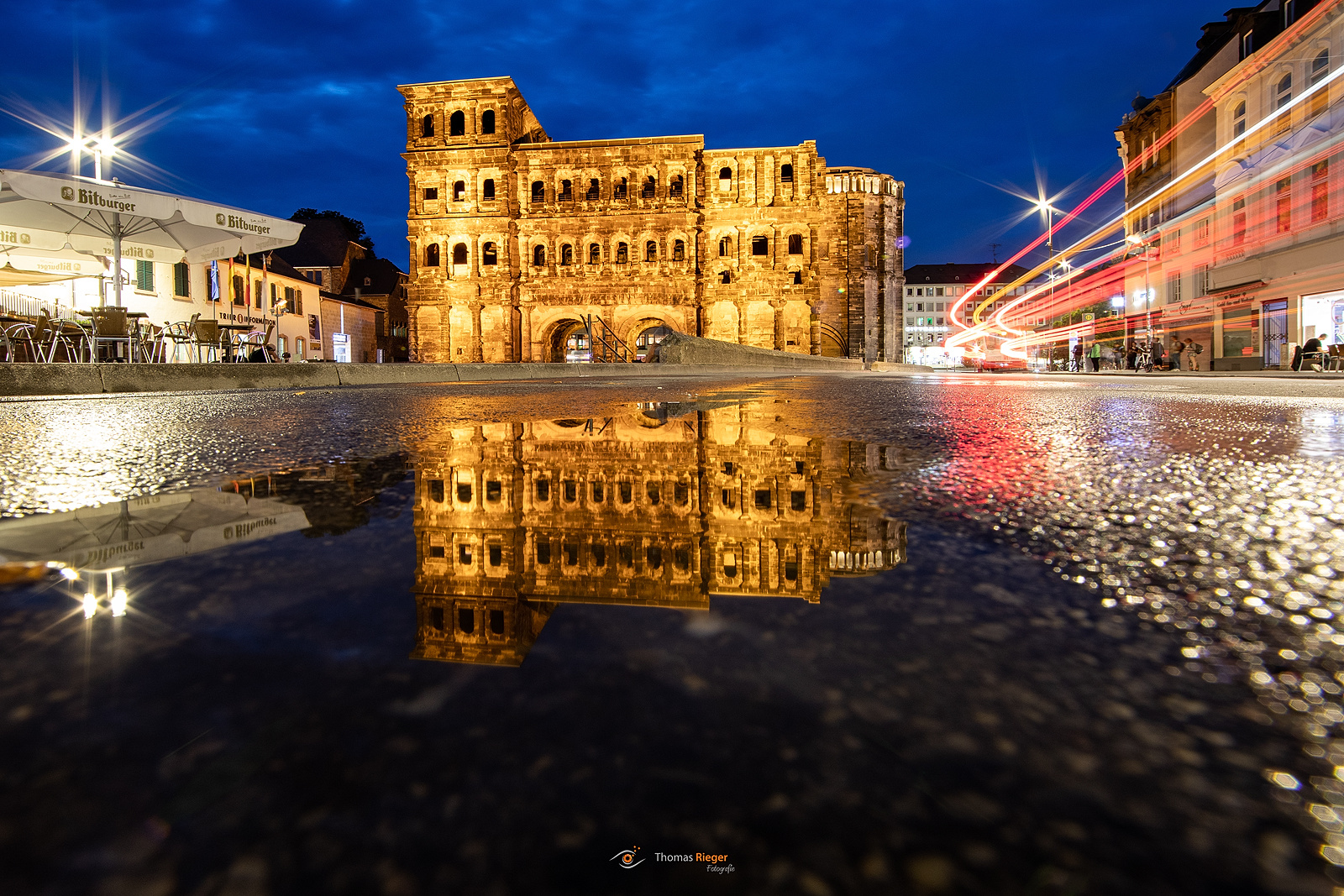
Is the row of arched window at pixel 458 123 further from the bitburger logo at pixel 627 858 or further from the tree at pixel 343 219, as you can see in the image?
the bitburger logo at pixel 627 858

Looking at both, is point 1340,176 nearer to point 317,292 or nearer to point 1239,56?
point 1239,56

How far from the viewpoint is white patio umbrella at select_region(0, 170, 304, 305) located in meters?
8.97

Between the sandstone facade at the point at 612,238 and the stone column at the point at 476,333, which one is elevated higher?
the sandstone facade at the point at 612,238

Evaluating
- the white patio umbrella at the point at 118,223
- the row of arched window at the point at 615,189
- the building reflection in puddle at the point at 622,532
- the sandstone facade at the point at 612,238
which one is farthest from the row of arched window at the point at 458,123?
the building reflection in puddle at the point at 622,532

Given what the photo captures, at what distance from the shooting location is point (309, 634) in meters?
0.75

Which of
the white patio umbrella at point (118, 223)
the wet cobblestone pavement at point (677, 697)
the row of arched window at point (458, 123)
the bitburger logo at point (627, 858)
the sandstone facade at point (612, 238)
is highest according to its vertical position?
the row of arched window at point (458, 123)

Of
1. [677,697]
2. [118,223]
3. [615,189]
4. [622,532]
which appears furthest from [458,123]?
[677,697]

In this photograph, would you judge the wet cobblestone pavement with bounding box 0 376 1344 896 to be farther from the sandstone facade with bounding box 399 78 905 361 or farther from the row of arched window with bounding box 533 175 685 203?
the row of arched window with bounding box 533 175 685 203

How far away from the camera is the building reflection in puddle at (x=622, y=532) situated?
2.89ft

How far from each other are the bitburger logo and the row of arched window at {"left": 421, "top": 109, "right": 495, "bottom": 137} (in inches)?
1516

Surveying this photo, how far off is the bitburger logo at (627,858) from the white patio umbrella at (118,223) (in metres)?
11.9

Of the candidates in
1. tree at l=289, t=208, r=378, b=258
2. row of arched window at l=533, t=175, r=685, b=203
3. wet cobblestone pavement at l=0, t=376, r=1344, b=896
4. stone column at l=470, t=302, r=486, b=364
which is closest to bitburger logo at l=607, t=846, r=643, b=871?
wet cobblestone pavement at l=0, t=376, r=1344, b=896

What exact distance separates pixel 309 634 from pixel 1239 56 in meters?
37.9

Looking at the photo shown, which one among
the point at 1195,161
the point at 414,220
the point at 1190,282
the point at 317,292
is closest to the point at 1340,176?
the point at 1190,282
